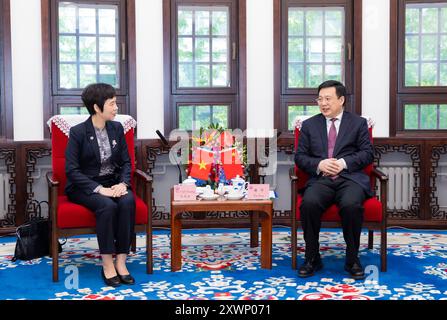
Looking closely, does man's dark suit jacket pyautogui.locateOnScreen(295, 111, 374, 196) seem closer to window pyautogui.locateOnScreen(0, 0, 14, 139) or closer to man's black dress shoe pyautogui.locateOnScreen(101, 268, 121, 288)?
man's black dress shoe pyautogui.locateOnScreen(101, 268, 121, 288)

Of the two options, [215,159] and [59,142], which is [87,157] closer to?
[59,142]

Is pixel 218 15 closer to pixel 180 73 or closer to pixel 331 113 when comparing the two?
pixel 180 73

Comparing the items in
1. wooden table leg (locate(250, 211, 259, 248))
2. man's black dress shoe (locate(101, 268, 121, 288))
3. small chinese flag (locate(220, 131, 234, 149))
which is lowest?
man's black dress shoe (locate(101, 268, 121, 288))

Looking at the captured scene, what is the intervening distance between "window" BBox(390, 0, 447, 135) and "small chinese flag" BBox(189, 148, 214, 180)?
6.79 ft

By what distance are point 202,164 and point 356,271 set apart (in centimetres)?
128

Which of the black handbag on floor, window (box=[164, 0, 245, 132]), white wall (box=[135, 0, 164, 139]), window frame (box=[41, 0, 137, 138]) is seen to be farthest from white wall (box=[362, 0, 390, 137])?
the black handbag on floor

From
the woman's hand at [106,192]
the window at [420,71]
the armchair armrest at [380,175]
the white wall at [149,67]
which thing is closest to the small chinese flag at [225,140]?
the woman's hand at [106,192]

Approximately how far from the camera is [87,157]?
12.6 feet

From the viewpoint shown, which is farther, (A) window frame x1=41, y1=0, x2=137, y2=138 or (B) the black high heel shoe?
(A) window frame x1=41, y1=0, x2=137, y2=138

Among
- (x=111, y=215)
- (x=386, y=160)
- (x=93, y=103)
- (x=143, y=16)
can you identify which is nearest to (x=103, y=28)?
(x=143, y=16)

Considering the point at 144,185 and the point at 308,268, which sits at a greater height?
the point at 144,185

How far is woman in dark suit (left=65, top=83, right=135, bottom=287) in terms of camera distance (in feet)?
11.8

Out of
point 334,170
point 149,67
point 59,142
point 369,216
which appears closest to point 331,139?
point 334,170

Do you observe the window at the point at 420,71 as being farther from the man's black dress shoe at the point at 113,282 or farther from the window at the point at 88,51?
the man's black dress shoe at the point at 113,282
